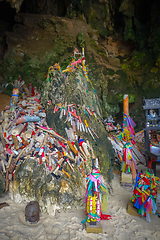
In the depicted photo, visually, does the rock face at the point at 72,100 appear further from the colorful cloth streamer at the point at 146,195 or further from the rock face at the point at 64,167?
the colorful cloth streamer at the point at 146,195

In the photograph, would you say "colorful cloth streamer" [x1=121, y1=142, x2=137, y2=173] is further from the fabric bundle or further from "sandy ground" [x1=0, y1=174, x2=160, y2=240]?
the fabric bundle

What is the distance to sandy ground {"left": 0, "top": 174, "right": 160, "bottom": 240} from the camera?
10.9 ft

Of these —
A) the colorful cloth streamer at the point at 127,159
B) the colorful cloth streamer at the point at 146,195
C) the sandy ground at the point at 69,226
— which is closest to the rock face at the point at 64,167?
the sandy ground at the point at 69,226

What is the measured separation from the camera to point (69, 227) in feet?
11.8

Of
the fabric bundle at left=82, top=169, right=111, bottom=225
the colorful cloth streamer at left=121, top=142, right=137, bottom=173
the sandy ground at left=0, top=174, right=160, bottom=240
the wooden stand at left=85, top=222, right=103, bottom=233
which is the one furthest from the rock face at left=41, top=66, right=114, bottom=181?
the wooden stand at left=85, top=222, right=103, bottom=233

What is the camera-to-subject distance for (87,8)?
47.5 ft

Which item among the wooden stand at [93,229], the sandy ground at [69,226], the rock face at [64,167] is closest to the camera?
the sandy ground at [69,226]

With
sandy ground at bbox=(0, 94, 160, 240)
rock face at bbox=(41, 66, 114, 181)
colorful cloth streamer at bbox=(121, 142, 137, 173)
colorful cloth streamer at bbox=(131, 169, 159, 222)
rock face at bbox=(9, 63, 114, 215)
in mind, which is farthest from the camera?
colorful cloth streamer at bbox=(121, 142, 137, 173)

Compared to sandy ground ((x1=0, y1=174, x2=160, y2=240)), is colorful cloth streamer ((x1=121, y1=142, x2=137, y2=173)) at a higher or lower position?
higher

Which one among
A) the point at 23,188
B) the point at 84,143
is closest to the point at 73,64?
the point at 84,143

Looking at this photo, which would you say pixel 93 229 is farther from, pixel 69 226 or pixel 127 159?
pixel 127 159

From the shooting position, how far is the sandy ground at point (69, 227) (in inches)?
131

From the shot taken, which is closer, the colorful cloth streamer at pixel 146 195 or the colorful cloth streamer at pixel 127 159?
the colorful cloth streamer at pixel 146 195

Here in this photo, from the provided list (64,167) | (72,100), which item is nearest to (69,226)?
(64,167)
